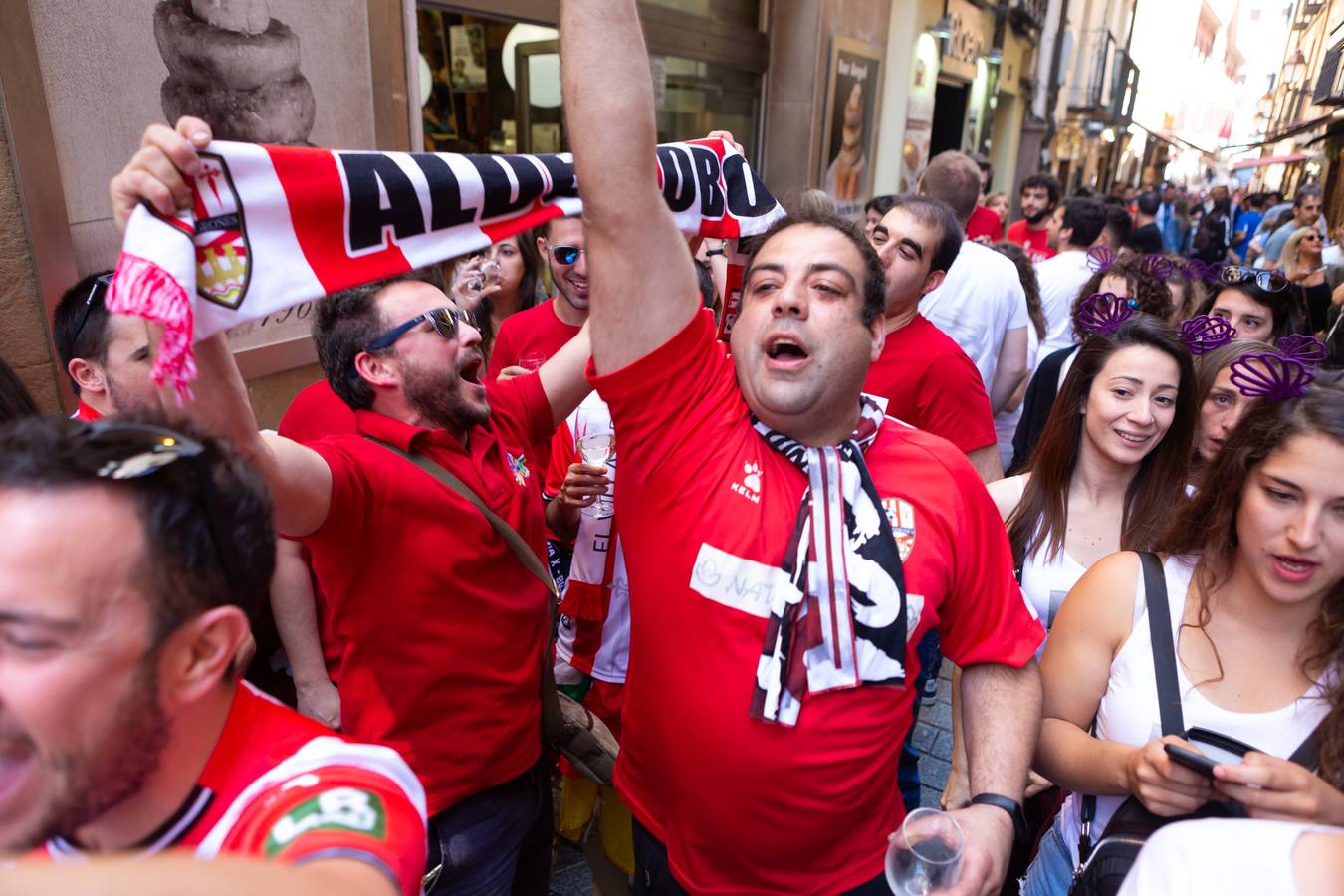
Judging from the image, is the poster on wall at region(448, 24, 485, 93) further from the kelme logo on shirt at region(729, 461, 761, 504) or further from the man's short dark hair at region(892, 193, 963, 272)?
the kelme logo on shirt at region(729, 461, 761, 504)

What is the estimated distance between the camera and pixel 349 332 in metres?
2.02

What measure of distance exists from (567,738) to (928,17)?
41.8 feet

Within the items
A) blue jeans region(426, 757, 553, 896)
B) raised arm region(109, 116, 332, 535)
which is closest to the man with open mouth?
blue jeans region(426, 757, 553, 896)

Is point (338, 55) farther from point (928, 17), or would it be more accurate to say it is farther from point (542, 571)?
point (928, 17)

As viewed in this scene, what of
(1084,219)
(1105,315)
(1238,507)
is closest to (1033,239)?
(1084,219)

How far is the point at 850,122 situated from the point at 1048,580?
881 centimetres

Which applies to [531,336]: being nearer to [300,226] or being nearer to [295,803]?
[300,226]

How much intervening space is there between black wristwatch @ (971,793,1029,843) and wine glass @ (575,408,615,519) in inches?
48.8

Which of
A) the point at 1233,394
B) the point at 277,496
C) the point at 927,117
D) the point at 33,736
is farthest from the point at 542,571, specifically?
the point at 927,117

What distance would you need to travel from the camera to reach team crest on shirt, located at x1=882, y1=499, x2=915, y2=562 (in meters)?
1.63

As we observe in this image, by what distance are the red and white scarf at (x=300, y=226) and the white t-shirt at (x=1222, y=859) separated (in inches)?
59.6

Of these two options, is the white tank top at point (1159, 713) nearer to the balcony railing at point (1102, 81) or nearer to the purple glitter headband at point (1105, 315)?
the purple glitter headband at point (1105, 315)

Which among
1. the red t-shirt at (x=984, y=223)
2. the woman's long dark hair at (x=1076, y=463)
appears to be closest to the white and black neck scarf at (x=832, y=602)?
the woman's long dark hair at (x=1076, y=463)

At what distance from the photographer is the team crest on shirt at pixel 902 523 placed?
163cm
